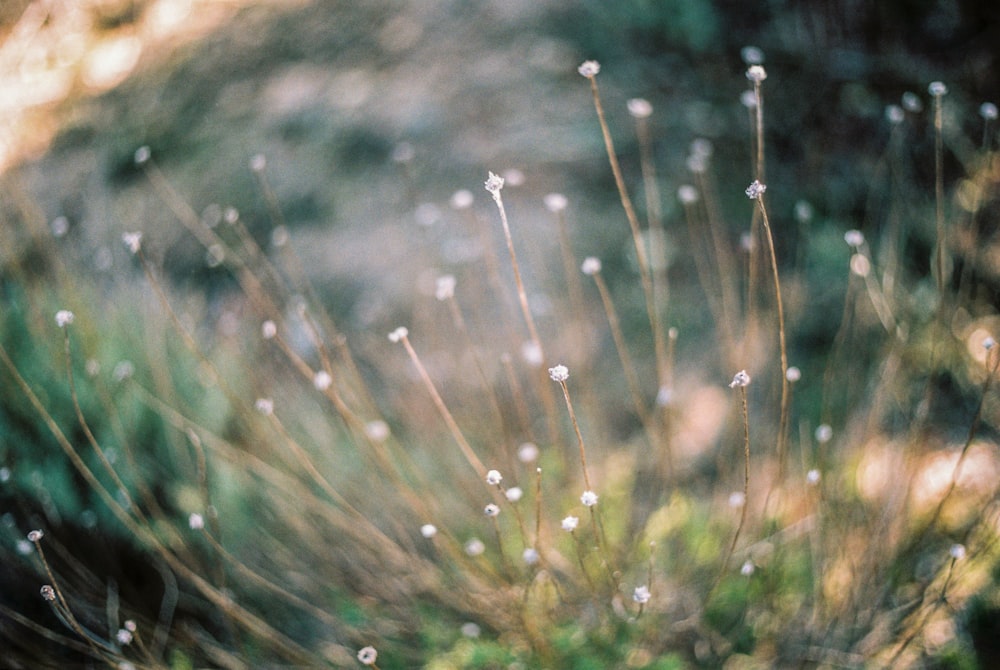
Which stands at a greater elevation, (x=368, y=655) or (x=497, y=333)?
(x=368, y=655)

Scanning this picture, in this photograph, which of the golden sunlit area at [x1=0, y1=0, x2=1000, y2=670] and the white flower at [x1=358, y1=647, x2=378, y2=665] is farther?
the golden sunlit area at [x1=0, y1=0, x2=1000, y2=670]

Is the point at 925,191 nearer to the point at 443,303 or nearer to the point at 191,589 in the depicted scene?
the point at 443,303

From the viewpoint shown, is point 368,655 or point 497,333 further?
point 497,333

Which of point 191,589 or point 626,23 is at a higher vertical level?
point 626,23

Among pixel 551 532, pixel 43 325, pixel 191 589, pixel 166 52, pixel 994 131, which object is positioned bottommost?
pixel 551 532

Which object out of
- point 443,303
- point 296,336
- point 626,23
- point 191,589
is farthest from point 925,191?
point 191,589

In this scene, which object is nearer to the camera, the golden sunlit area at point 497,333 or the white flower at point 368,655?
the white flower at point 368,655

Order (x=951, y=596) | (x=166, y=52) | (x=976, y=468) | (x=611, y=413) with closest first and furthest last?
(x=951, y=596), (x=976, y=468), (x=611, y=413), (x=166, y=52)

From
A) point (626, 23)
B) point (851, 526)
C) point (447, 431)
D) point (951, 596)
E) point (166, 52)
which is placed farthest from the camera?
point (166, 52)
